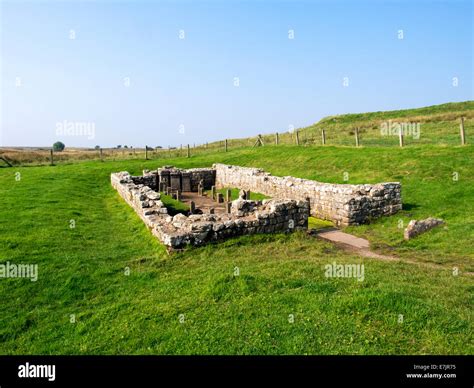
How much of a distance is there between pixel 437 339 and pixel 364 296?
4.82 feet

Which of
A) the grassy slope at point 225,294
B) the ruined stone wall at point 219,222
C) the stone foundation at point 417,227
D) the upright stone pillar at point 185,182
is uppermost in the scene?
the upright stone pillar at point 185,182

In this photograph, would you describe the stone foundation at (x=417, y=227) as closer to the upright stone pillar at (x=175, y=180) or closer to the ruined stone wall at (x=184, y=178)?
the ruined stone wall at (x=184, y=178)

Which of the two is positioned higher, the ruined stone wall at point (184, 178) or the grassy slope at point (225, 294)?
the ruined stone wall at point (184, 178)

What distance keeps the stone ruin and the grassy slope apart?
499 millimetres

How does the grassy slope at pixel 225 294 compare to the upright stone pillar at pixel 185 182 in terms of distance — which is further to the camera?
the upright stone pillar at pixel 185 182

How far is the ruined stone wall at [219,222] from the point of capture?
36.9 feet

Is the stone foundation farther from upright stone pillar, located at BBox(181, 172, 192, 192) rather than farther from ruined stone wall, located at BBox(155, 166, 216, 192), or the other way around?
upright stone pillar, located at BBox(181, 172, 192, 192)

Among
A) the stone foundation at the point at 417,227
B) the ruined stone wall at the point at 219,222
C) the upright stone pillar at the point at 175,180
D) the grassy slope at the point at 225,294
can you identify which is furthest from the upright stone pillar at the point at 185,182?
the stone foundation at the point at 417,227

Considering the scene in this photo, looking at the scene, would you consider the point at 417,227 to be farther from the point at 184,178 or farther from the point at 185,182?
the point at 184,178

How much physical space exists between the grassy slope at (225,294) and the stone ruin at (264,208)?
499 millimetres

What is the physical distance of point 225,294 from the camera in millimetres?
7887

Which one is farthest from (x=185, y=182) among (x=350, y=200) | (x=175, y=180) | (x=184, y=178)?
(x=350, y=200)

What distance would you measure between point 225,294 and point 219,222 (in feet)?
13.6

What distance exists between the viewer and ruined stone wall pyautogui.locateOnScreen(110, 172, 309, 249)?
11.2 m
